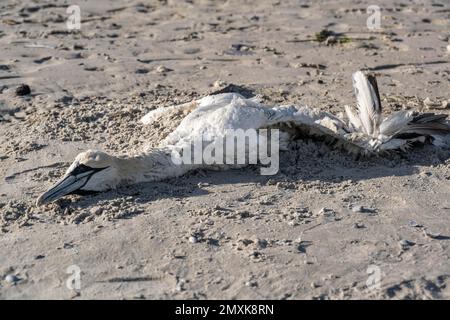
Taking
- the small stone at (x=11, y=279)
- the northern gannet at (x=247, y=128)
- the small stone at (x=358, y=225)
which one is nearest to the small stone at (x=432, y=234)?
the small stone at (x=358, y=225)

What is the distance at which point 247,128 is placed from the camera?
5.62 metres

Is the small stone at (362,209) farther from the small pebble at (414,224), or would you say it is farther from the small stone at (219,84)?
the small stone at (219,84)

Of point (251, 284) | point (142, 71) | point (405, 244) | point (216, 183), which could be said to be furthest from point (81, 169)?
point (142, 71)

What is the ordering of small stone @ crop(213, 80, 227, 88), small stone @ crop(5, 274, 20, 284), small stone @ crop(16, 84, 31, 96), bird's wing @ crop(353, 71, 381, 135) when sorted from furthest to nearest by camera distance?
small stone @ crop(213, 80, 227, 88), small stone @ crop(16, 84, 31, 96), bird's wing @ crop(353, 71, 381, 135), small stone @ crop(5, 274, 20, 284)

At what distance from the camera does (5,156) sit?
6.05 meters

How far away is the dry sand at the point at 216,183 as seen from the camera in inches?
171

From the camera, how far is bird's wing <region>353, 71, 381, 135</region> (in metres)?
5.98

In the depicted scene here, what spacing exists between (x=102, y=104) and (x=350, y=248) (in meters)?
3.43

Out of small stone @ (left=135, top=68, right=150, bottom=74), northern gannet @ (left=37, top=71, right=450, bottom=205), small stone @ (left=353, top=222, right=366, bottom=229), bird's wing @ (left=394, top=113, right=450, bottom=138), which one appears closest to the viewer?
small stone @ (left=353, top=222, right=366, bottom=229)

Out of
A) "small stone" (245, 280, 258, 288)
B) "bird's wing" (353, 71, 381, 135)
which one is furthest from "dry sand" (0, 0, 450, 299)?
"bird's wing" (353, 71, 381, 135)

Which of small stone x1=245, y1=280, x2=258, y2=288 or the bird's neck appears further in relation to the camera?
the bird's neck

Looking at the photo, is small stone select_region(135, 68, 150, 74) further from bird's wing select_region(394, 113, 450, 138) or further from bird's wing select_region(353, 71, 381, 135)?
bird's wing select_region(394, 113, 450, 138)

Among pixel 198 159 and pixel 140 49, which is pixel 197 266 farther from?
pixel 140 49

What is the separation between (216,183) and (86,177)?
0.95m
